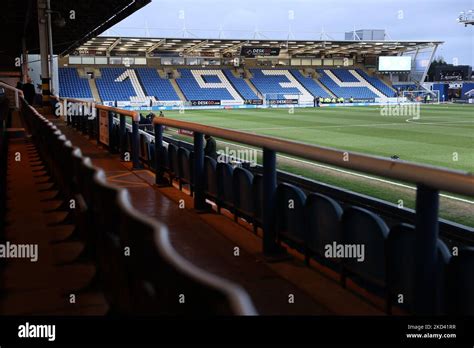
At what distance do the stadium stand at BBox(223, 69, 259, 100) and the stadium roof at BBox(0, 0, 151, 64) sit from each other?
22573mm

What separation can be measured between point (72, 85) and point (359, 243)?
165 ft

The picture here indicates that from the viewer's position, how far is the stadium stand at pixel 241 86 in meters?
53.0

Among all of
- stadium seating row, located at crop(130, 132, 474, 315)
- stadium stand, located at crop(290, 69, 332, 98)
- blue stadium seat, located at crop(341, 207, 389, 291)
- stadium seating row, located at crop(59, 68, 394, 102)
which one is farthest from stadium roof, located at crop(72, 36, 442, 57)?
blue stadium seat, located at crop(341, 207, 389, 291)

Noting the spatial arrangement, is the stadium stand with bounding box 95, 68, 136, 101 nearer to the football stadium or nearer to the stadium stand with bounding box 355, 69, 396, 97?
the stadium stand with bounding box 355, 69, 396, 97

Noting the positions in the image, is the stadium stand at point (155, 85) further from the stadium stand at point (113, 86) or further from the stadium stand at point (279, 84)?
the stadium stand at point (279, 84)

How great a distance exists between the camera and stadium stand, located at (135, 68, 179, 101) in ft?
166

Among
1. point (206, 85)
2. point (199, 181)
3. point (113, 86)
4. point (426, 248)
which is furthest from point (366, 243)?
point (206, 85)

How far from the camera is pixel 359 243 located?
3.32m

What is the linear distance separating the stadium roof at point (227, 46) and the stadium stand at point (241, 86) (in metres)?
2.54

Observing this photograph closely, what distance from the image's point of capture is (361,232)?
3.29 m

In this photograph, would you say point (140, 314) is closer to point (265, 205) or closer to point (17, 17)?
point (265, 205)

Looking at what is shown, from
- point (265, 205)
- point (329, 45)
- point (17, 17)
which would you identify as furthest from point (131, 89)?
point (265, 205)

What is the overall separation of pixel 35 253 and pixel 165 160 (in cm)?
392

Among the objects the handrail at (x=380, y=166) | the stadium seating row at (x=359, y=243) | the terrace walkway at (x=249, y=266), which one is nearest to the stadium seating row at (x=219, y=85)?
the terrace walkway at (x=249, y=266)
